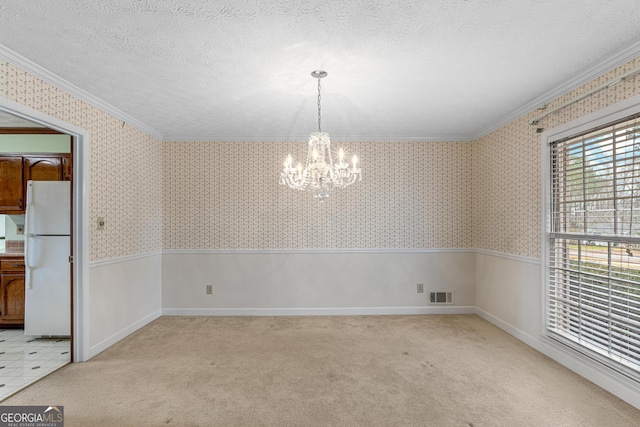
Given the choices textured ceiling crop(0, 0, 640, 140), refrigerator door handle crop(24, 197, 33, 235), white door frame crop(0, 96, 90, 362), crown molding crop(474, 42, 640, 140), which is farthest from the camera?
refrigerator door handle crop(24, 197, 33, 235)

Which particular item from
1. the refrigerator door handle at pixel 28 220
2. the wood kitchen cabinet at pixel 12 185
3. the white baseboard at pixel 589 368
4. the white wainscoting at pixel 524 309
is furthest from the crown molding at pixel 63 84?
the white baseboard at pixel 589 368

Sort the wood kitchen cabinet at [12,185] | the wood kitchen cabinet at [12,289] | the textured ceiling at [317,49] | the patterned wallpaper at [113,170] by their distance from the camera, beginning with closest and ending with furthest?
the textured ceiling at [317,49] < the patterned wallpaper at [113,170] < the wood kitchen cabinet at [12,289] < the wood kitchen cabinet at [12,185]

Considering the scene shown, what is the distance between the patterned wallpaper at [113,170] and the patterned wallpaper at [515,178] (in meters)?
4.55

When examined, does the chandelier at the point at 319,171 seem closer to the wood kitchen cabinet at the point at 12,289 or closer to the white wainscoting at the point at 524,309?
the white wainscoting at the point at 524,309

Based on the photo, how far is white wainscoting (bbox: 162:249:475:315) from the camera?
4.56m

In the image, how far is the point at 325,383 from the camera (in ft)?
8.66

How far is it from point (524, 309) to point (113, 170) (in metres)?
4.82

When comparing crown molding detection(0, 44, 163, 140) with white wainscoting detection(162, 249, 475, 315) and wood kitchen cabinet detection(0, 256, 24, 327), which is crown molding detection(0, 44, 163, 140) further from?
wood kitchen cabinet detection(0, 256, 24, 327)

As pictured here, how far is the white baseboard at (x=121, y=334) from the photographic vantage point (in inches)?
126

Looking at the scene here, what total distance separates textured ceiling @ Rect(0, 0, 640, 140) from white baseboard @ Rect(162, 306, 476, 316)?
2.69 meters

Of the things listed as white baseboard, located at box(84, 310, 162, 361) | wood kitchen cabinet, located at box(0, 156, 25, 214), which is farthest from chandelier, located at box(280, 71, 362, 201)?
wood kitchen cabinet, located at box(0, 156, 25, 214)

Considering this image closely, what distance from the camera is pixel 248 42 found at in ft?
7.10

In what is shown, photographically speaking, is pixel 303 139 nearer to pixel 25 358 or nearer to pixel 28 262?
pixel 28 262

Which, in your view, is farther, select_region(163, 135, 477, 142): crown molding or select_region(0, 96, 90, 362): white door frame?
select_region(163, 135, 477, 142): crown molding
